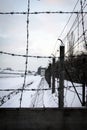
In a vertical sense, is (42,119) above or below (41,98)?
above

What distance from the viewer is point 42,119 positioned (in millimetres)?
4500

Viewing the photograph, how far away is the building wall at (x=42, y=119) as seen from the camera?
14.6 feet

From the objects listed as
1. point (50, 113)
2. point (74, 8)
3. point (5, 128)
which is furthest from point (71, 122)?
point (74, 8)

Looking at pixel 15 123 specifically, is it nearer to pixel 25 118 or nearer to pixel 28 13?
pixel 25 118

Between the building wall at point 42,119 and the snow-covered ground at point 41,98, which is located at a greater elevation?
the building wall at point 42,119

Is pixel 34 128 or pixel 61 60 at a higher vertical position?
pixel 61 60

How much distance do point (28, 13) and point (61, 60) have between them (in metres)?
1.43

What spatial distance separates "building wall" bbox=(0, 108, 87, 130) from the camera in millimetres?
4449

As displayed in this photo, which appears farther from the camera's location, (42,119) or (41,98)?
(41,98)

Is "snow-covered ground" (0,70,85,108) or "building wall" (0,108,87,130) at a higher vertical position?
"building wall" (0,108,87,130)

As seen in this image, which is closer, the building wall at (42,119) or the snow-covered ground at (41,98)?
the building wall at (42,119)

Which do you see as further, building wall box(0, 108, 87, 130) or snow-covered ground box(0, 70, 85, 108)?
snow-covered ground box(0, 70, 85, 108)

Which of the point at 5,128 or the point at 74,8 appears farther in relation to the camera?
the point at 74,8

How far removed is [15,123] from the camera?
445 centimetres
